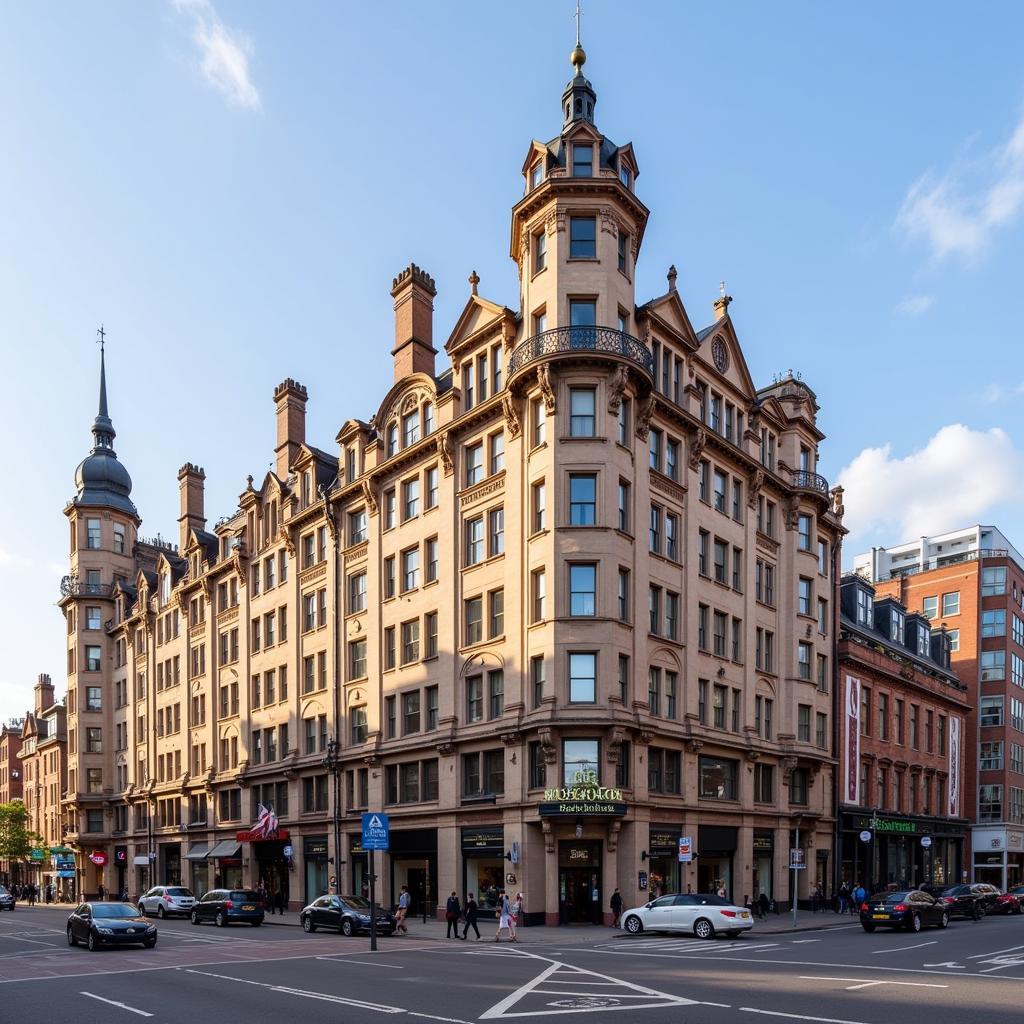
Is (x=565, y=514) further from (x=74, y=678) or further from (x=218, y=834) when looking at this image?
(x=74, y=678)

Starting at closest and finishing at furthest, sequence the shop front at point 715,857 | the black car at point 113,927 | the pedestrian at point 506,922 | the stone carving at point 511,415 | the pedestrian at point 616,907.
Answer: the black car at point 113,927, the pedestrian at point 506,922, the pedestrian at point 616,907, the stone carving at point 511,415, the shop front at point 715,857

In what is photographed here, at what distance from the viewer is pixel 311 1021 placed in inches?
648

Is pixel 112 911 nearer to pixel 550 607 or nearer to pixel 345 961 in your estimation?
pixel 345 961

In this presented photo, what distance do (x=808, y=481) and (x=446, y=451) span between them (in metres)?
21.3

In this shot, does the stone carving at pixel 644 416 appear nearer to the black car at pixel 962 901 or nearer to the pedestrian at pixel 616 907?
the pedestrian at pixel 616 907

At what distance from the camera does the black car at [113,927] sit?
31.1 m

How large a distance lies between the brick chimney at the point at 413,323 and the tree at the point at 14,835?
6905 centimetres

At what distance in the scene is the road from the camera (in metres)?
17.1

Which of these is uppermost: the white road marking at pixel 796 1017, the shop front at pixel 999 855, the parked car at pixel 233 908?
the white road marking at pixel 796 1017

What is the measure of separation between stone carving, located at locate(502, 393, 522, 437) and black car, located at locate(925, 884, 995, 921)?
25.6 metres

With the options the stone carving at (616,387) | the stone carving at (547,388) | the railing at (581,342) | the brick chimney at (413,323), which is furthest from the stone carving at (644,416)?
the brick chimney at (413,323)

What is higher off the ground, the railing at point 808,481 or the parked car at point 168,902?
the railing at point 808,481

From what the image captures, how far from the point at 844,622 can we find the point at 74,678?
61.6 metres

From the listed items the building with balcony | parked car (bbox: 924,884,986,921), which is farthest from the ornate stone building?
the building with balcony
